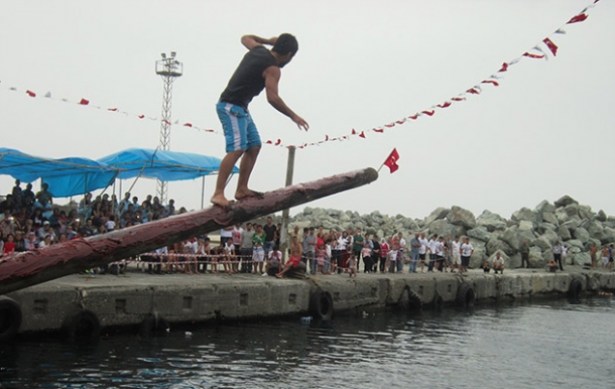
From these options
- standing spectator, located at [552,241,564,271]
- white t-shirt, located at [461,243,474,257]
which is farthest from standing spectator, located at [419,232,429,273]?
standing spectator, located at [552,241,564,271]

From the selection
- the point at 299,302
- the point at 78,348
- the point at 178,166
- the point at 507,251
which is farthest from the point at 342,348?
the point at 507,251

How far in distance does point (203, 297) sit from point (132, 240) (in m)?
11.3

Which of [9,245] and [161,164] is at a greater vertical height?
[161,164]

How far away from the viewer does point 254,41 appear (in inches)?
301

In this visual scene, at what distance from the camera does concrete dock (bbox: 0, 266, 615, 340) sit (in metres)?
14.9

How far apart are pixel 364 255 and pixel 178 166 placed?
23.2 ft

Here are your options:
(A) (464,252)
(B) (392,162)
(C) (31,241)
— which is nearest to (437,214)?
(A) (464,252)

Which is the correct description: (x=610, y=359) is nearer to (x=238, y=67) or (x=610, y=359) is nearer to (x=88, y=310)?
(x=88, y=310)

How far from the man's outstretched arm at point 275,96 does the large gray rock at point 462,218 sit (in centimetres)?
3997

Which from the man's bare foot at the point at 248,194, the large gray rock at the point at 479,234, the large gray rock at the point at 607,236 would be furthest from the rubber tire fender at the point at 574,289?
the man's bare foot at the point at 248,194

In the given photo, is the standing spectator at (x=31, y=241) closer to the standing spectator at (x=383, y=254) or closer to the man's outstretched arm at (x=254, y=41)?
the man's outstretched arm at (x=254, y=41)

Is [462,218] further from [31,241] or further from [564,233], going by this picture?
[31,241]

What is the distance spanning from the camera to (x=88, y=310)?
15.5 meters

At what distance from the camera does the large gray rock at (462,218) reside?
152ft
